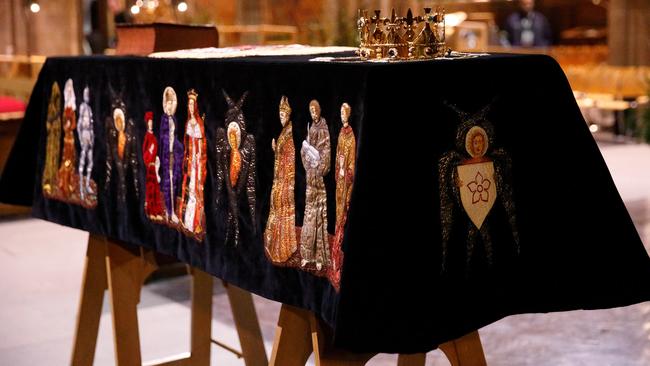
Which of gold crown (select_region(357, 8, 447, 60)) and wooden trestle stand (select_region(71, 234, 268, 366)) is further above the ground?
gold crown (select_region(357, 8, 447, 60))

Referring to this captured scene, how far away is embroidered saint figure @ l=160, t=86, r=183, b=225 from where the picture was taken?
108 inches

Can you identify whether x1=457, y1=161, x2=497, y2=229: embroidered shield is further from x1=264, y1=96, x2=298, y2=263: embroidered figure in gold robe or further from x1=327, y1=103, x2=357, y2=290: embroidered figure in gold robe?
x1=264, y1=96, x2=298, y2=263: embroidered figure in gold robe

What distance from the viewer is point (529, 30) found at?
15.6 meters

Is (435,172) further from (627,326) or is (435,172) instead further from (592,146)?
(627,326)

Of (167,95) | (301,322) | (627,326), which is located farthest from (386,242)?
(627,326)

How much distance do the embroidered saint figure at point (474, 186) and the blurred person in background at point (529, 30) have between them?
1376 cm

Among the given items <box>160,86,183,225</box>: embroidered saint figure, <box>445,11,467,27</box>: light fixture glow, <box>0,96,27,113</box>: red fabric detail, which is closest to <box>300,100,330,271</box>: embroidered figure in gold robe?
<box>160,86,183,225</box>: embroidered saint figure

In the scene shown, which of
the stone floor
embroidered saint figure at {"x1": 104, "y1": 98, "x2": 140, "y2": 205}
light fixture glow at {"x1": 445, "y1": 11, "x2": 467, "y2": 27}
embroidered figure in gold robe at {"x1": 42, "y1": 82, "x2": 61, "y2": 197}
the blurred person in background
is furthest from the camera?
the blurred person in background

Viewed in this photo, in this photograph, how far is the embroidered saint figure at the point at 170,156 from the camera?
9.00ft

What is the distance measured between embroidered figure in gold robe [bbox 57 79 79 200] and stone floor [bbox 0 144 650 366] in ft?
3.73

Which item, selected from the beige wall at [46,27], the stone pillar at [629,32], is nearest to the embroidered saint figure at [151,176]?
the beige wall at [46,27]

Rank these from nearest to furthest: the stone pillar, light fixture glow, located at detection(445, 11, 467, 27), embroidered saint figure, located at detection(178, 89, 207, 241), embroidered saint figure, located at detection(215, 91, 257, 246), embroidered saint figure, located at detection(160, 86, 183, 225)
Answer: embroidered saint figure, located at detection(215, 91, 257, 246)
embroidered saint figure, located at detection(178, 89, 207, 241)
embroidered saint figure, located at detection(160, 86, 183, 225)
light fixture glow, located at detection(445, 11, 467, 27)
the stone pillar

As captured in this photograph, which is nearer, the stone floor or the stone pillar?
the stone floor

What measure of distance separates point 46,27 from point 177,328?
6.33 metres
